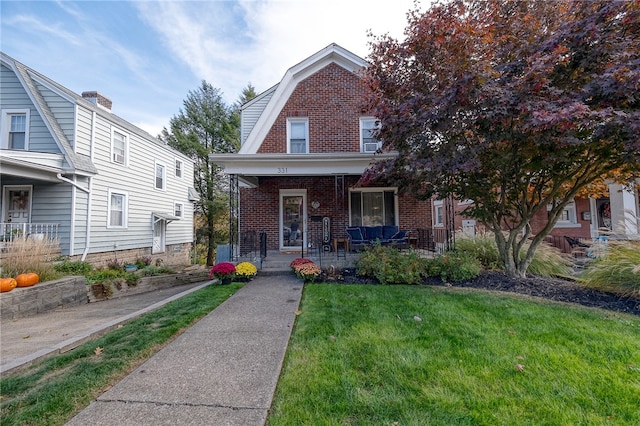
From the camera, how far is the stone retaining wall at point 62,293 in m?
6.10

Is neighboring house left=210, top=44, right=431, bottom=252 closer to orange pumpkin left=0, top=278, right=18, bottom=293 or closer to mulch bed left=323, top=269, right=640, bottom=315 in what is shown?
mulch bed left=323, top=269, right=640, bottom=315

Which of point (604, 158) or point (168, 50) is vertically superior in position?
point (168, 50)

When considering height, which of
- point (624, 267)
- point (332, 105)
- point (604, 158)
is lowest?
point (624, 267)

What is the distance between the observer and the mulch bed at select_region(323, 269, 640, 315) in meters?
5.02

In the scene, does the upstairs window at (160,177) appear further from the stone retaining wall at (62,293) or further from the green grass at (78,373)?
the green grass at (78,373)

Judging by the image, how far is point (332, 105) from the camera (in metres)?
11.1

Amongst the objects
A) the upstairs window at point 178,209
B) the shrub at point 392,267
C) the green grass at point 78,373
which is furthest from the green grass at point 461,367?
the upstairs window at point 178,209

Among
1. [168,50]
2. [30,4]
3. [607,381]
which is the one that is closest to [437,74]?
[607,381]

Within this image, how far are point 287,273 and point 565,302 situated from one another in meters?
6.09

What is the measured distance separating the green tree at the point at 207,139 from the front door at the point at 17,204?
12546 mm

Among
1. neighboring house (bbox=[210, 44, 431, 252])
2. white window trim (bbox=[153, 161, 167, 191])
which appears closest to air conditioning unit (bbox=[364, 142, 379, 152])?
neighboring house (bbox=[210, 44, 431, 252])

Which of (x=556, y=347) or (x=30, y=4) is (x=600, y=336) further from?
(x=30, y=4)

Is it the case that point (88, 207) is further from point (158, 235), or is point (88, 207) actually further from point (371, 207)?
point (371, 207)

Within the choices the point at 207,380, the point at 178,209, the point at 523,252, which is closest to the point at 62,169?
the point at 178,209
